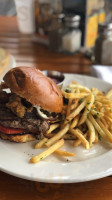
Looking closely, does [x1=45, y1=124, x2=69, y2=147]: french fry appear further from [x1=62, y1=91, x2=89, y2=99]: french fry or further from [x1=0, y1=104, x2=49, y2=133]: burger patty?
[x1=62, y1=91, x2=89, y2=99]: french fry

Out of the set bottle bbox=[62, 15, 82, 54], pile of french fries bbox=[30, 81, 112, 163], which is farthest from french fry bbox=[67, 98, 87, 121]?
bottle bbox=[62, 15, 82, 54]

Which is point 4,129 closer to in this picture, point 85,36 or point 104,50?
point 104,50

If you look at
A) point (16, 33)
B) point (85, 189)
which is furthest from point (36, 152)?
point (16, 33)

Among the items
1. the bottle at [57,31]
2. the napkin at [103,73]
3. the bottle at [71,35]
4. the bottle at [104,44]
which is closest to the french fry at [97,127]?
the napkin at [103,73]

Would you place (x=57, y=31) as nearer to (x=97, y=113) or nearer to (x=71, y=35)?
(x=71, y=35)

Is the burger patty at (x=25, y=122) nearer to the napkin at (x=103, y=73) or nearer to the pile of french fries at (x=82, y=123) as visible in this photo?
the pile of french fries at (x=82, y=123)

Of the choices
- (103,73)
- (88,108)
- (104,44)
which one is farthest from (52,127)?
(104,44)
